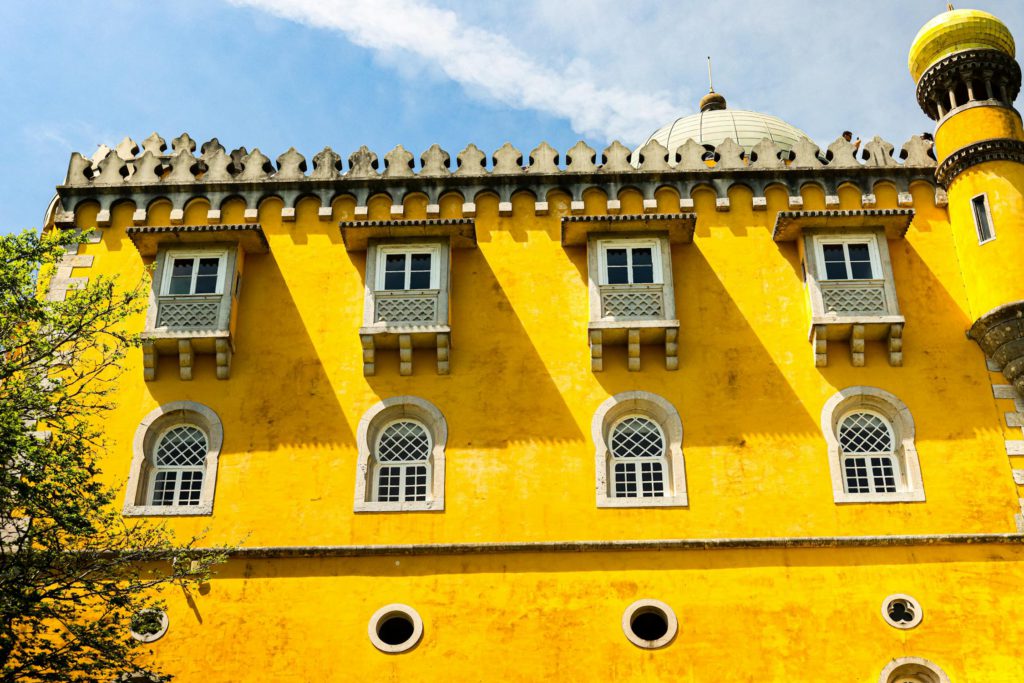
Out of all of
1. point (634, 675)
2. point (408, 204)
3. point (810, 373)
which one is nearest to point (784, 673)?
point (634, 675)

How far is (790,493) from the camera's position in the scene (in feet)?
69.8

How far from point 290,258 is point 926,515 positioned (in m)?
13.5

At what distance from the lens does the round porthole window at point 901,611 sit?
787 inches

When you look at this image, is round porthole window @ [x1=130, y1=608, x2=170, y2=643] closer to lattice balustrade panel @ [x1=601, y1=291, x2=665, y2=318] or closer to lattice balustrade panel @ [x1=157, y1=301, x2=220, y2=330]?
lattice balustrade panel @ [x1=157, y1=301, x2=220, y2=330]

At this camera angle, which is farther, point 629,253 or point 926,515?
point 629,253

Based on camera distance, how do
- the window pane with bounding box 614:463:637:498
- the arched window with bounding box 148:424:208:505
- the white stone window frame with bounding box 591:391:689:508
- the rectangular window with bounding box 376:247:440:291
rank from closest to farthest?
the white stone window frame with bounding box 591:391:689:508 < the window pane with bounding box 614:463:637:498 < the arched window with bounding box 148:424:208:505 < the rectangular window with bounding box 376:247:440:291

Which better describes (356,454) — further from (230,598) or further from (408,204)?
(408,204)

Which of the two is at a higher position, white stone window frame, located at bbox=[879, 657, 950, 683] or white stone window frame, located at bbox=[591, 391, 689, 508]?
white stone window frame, located at bbox=[591, 391, 689, 508]

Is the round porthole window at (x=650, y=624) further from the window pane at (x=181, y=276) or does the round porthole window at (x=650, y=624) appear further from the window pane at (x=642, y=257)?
the window pane at (x=181, y=276)

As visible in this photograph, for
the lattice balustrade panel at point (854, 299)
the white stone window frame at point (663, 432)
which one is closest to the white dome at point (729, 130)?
the lattice balustrade panel at point (854, 299)

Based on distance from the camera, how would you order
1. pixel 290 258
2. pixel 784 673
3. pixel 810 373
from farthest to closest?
pixel 290 258 < pixel 810 373 < pixel 784 673

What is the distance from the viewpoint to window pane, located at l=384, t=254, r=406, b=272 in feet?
77.5

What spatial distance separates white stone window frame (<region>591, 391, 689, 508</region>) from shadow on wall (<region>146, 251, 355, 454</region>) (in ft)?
15.6

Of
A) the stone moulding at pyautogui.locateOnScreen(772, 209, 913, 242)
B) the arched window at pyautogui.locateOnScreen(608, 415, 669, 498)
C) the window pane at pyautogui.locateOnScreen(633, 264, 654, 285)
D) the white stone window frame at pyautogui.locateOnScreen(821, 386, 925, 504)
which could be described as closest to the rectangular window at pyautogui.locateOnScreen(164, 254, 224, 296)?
the window pane at pyautogui.locateOnScreen(633, 264, 654, 285)
